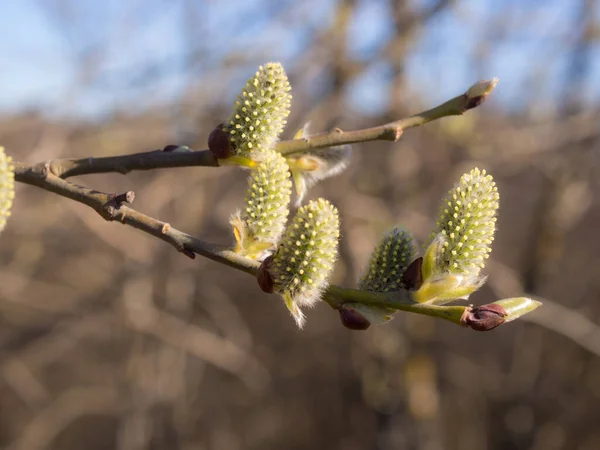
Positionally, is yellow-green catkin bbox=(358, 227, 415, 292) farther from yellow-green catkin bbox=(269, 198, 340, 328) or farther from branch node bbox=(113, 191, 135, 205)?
branch node bbox=(113, 191, 135, 205)

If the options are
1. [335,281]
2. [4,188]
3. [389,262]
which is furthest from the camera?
[335,281]

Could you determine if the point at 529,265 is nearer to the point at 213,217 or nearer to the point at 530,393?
the point at 530,393

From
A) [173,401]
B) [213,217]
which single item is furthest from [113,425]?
[213,217]

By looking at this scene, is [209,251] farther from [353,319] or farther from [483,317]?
[483,317]

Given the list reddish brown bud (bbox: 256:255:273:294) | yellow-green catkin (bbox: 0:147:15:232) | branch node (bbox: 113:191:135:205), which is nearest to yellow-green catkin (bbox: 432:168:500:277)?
reddish brown bud (bbox: 256:255:273:294)

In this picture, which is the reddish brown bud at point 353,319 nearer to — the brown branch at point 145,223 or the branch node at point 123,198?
the brown branch at point 145,223

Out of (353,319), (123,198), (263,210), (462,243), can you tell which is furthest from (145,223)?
(462,243)
